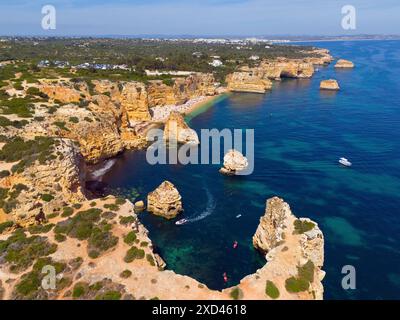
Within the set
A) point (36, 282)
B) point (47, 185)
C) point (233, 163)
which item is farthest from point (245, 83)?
point (36, 282)

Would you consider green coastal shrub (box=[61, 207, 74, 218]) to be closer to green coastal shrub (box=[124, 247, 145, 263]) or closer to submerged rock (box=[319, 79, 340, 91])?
green coastal shrub (box=[124, 247, 145, 263])

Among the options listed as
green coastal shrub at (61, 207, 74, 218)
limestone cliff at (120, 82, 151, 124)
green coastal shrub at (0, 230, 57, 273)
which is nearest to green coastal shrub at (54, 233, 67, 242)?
green coastal shrub at (0, 230, 57, 273)

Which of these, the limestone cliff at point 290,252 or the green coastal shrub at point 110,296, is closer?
the green coastal shrub at point 110,296

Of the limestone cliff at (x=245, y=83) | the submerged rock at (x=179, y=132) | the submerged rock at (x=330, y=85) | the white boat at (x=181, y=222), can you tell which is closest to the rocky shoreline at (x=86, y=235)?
the white boat at (x=181, y=222)

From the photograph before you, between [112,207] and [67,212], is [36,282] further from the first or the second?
[112,207]

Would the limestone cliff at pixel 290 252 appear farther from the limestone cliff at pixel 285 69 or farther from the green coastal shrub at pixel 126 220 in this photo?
the limestone cliff at pixel 285 69

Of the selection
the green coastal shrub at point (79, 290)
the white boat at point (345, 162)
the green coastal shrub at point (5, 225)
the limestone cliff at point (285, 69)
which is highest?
the limestone cliff at point (285, 69)

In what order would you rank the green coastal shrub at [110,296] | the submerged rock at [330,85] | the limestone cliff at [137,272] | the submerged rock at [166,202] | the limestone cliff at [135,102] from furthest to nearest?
the submerged rock at [330,85] → the limestone cliff at [135,102] → the submerged rock at [166,202] → the limestone cliff at [137,272] → the green coastal shrub at [110,296]
